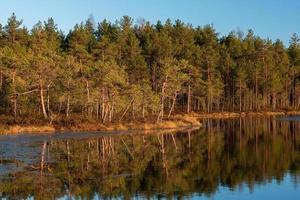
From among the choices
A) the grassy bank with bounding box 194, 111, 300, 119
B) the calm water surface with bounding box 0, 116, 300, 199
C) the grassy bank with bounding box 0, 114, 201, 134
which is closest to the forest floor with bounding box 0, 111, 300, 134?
the grassy bank with bounding box 0, 114, 201, 134

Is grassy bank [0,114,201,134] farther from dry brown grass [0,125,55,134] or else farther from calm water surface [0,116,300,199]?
calm water surface [0,116,300,199]

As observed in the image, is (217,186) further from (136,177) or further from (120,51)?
(120,51)

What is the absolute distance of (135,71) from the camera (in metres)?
123

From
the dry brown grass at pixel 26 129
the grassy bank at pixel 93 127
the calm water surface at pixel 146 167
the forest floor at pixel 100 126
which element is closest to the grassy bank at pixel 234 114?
the forest floor at pixel 100 126

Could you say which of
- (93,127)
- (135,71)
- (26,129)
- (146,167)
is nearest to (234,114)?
Answer: (135,71)

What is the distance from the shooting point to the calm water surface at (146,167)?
1232 inches

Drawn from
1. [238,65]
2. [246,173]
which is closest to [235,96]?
[238,65]

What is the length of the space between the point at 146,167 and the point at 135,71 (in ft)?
270

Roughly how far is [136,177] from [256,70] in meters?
121

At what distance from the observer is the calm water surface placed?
31281mm

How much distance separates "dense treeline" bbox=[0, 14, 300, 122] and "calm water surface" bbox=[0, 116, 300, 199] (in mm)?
15349

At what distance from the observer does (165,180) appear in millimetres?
35750

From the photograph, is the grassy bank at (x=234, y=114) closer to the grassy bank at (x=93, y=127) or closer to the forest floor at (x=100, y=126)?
the forest floor at (x=100, y=126)

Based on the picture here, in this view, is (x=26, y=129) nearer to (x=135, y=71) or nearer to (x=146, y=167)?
(x=146, y=167)
